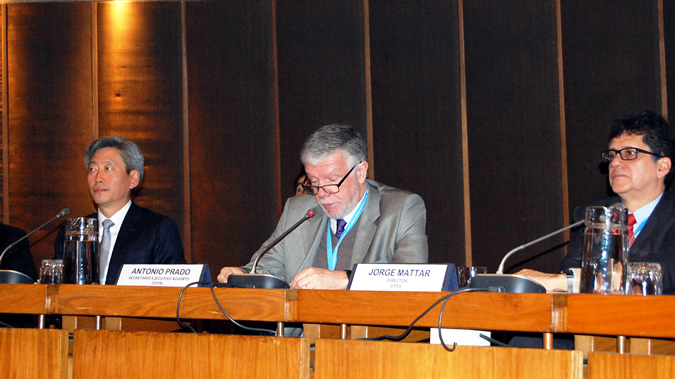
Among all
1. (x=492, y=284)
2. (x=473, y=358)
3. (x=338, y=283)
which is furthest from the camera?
(x=338, y=283)

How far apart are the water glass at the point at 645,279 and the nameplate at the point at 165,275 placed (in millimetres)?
1153

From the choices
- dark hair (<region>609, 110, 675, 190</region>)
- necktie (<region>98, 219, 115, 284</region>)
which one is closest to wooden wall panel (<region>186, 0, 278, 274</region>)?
necktie (<region>98, 219, 115, 284</region>)

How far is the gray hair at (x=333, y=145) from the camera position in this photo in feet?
7.97

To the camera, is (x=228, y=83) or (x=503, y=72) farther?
(x=228, y=83)

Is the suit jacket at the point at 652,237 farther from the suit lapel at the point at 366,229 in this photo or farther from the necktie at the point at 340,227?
the necktie at the point at 340,227

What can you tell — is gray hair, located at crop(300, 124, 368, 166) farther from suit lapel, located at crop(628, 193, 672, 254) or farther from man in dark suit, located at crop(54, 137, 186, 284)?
suit lapel, located at crop(628, 193, 672, 254)

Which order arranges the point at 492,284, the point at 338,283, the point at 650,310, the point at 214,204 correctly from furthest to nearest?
the point at 214,204
the point at 338,283
the point at 492,284
the point at 650,310

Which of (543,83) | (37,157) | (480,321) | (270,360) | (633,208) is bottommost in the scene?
(270,360)

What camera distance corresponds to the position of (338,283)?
6.35ft

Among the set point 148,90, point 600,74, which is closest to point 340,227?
point 600,74

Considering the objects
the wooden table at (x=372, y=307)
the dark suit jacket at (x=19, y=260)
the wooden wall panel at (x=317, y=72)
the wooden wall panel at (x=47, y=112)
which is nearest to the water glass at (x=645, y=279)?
the wooden table at (x=372, y=307)

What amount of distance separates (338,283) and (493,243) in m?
1.99

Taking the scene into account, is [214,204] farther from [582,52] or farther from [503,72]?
[582,52]

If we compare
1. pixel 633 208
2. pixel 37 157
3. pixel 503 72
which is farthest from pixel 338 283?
pixel 37 157
